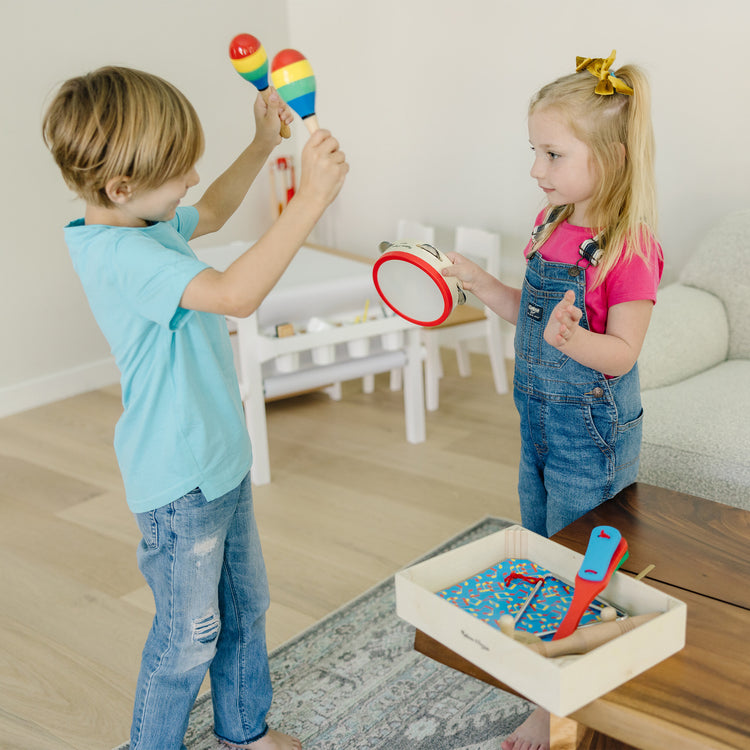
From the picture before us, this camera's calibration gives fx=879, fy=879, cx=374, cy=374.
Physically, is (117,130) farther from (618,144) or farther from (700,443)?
(700,443)

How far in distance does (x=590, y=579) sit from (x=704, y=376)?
1.20 metres

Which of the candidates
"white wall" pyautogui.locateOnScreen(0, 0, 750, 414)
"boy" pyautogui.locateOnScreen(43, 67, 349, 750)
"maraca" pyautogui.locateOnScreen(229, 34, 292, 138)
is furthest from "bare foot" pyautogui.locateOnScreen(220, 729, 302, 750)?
"white wall" pyautogui.locateOnScreen(0, 0, 750, 414)

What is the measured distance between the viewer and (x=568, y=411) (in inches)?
50.8

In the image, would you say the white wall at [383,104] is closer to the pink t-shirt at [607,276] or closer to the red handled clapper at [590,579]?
the pink t-shirt at [607,276]

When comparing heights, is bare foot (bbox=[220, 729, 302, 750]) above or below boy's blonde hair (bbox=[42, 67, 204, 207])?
below

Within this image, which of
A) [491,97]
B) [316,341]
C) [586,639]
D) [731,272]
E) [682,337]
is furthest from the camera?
[491,97]

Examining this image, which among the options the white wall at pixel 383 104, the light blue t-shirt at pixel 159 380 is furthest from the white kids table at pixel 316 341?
the light blue t-shirt at pixel 159 380

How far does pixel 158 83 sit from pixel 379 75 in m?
2.63

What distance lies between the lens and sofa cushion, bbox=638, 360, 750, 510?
1654 mm

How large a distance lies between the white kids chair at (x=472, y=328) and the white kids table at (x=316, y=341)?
0.26 metres

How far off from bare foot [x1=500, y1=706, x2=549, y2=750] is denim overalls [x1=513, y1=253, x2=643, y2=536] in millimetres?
295

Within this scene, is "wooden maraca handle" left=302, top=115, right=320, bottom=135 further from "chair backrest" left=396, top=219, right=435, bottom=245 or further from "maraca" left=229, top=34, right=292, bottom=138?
"chair backrest" left=396, top=219, right=435, bottom=245

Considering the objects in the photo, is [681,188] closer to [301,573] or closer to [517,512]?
[517,512]

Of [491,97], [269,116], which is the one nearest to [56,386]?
[491,97]
